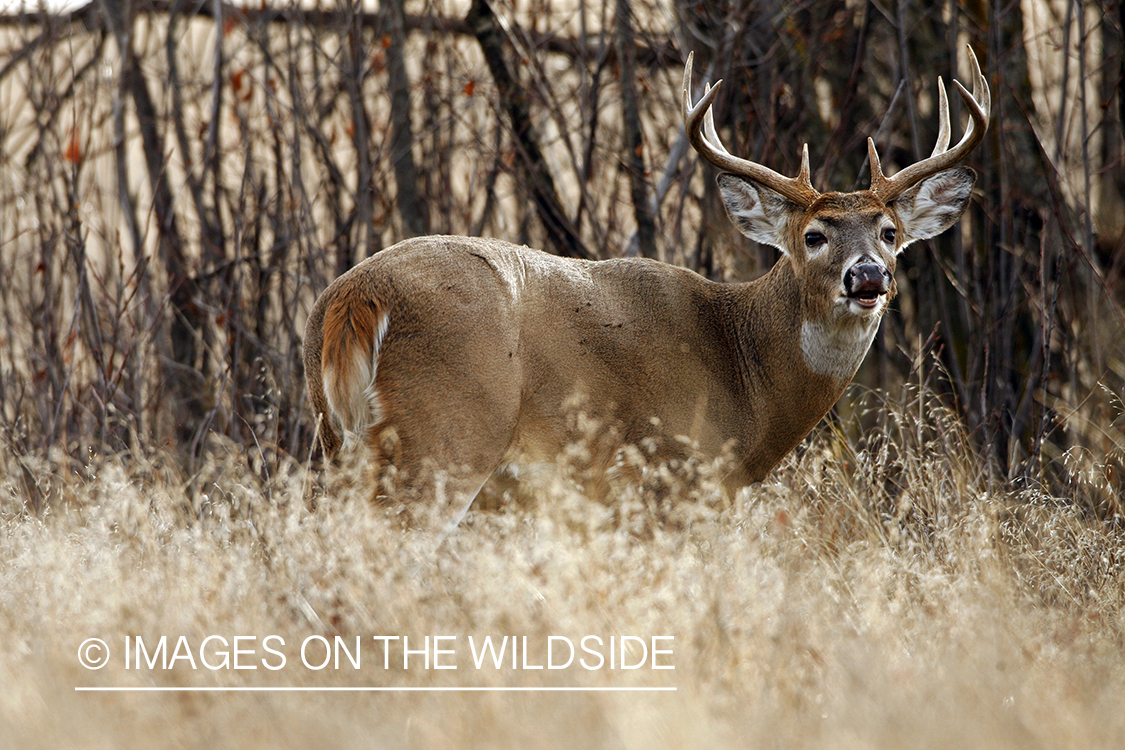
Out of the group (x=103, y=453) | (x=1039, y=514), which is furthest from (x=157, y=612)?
(x=1039, y=514)

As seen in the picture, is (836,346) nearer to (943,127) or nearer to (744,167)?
(744,167)

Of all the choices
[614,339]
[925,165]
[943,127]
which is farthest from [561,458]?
[943,127]

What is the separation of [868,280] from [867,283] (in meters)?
0.01

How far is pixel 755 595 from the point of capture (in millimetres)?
3158

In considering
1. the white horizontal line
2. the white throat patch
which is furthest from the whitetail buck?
the white horizontal line

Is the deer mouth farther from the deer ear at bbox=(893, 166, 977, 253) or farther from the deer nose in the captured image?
the deer ear at bbox=(893, 166, 977, 253)

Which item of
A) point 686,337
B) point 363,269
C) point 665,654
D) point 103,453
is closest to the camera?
point 665,654

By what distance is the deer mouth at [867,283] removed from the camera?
161 inches

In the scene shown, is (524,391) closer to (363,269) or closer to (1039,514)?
(363,269)

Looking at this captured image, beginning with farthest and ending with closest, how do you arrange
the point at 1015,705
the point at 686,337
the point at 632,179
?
the point at 632,179, the point at 686,337, the point at 1015,705

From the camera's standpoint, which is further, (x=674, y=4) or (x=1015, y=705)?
(x=674, y=4)

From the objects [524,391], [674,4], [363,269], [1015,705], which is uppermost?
[674,4]

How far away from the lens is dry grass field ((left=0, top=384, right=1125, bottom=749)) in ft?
8.59

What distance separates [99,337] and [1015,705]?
455 centimetres
